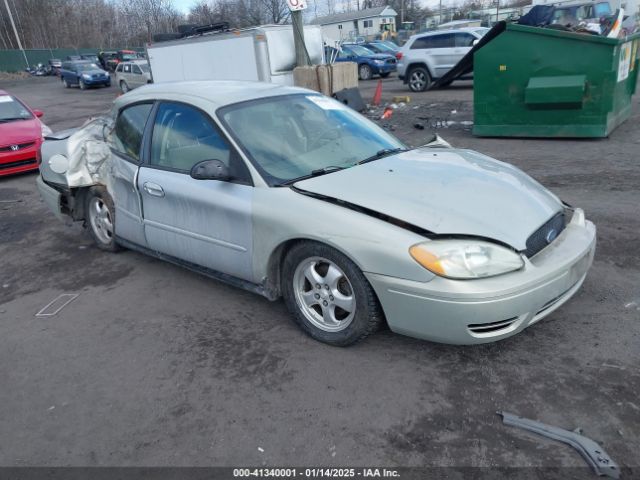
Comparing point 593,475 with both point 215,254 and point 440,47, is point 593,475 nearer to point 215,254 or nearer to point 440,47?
point 215,254

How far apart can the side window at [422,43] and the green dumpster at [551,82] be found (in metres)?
8.41

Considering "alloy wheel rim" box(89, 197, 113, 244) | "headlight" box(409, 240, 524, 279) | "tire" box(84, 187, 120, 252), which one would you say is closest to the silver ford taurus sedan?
"headlight" box(409, 240, 524, 279)

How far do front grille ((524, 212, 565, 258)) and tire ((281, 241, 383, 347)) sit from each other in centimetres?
93

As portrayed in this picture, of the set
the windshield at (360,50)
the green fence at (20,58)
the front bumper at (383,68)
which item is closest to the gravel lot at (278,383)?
the front bumper at (383,68)

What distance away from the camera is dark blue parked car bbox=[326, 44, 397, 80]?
77.8ft

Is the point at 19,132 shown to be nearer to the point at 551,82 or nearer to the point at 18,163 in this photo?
the point at 18,163

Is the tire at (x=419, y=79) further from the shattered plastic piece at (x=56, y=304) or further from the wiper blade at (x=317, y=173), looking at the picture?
the shattered plastic piece at (x=56, y=304)

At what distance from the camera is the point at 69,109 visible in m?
22.2

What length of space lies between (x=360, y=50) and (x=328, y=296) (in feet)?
78.0

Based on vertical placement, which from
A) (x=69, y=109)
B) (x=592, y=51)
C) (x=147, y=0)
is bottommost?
(x=69, y=109)

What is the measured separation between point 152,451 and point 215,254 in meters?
1.53

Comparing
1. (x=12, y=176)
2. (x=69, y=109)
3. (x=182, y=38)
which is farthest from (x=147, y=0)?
(x=12, y=176)

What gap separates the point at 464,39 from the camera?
1688 cm

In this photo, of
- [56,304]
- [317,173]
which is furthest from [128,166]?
[317,173]
